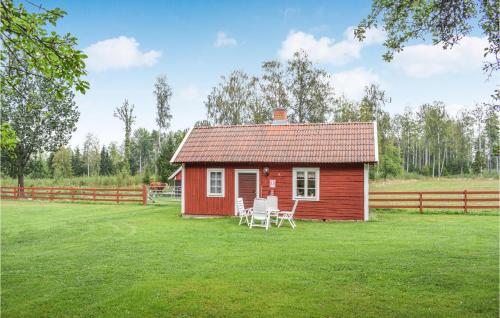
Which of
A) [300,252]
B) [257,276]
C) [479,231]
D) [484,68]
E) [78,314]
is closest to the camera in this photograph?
[78,314]

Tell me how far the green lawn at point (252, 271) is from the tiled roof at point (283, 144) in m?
3.54

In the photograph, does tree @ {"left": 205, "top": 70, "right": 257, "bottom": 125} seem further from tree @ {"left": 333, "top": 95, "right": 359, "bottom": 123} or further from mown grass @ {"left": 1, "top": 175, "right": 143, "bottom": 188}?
mown grass @ {"left": 1, "top": 175, "right": 143, "bottom": 188}

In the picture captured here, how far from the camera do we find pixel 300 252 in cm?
880

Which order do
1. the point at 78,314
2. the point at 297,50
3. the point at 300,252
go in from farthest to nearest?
the point at 297,50
the point at 300,252
the point at 78,314

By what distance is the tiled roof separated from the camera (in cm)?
1527

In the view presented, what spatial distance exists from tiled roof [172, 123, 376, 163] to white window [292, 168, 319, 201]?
53 cm

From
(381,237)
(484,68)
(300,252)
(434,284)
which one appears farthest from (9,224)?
(484,68)

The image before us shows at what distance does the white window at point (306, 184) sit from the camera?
15253 mm

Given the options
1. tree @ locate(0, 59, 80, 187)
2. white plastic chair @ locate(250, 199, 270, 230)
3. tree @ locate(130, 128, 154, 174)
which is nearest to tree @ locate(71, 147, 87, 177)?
tree @ locate(130, 128, 154, 174)

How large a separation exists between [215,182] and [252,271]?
939 centimetres

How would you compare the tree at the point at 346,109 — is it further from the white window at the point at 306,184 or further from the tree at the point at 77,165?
the tree at the point at 77,165

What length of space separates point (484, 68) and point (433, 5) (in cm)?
129

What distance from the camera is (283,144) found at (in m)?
16.6

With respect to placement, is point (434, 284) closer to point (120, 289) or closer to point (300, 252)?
point (300, 252)
